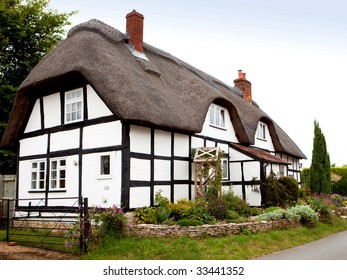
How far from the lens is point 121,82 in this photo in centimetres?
1250

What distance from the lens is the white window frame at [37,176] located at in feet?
49.1

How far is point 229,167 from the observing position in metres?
18.3

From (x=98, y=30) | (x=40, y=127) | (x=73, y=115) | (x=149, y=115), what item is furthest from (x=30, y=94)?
(x=149, y=115)

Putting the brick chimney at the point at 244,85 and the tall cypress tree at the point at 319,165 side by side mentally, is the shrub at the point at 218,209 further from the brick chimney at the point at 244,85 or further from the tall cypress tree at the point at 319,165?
the tall cypress tree at the point at 319,165

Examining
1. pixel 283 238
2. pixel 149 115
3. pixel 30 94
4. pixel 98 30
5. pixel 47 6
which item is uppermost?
pixel 47 6

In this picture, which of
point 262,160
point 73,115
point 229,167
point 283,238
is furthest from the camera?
point 229,167

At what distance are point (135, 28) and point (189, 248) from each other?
10.9 meters

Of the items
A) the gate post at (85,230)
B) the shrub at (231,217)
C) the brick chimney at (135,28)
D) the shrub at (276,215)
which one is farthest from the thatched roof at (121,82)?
the shrub at (276,215)

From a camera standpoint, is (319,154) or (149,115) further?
(319,154)

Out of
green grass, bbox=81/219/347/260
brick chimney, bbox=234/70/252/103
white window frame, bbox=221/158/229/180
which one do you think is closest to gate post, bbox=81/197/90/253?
green grass, bbox=81/219/347/260

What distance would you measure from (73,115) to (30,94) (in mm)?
3042

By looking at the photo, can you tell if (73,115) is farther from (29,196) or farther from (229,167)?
(229,167)

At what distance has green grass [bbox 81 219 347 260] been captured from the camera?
31.1 ft

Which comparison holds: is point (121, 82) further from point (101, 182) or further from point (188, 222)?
point (188, 222)
